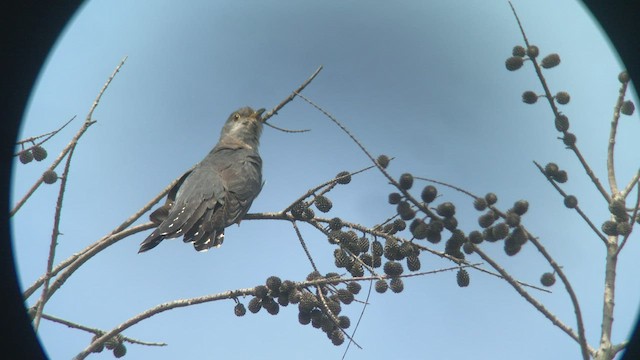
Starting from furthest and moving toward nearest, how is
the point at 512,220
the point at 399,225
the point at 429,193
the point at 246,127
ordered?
1. the point at 246,127
2. the point at 399,225
3. the point at 429,193
4. the point at 512,220

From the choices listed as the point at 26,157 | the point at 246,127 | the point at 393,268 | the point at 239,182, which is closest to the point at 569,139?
the point at 393,268

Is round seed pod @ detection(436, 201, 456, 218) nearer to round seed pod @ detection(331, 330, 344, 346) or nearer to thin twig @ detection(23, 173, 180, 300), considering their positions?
round seed pod @ detection(331, 330, 344, 346)

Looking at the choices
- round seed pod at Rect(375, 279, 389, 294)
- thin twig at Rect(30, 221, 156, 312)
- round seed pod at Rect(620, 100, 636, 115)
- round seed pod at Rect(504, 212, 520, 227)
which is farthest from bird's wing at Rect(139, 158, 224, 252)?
round seed pod at Rect(620, 100, 636, 115)

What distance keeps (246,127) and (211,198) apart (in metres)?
2.27

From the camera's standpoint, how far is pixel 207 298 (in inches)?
129

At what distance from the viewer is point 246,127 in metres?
7.24

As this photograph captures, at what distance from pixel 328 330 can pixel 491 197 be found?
4.05 feet

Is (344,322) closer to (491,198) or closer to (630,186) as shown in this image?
(491,198)

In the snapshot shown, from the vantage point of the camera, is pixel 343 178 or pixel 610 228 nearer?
pixel 610 228

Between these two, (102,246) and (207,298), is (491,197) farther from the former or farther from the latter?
(102,246)

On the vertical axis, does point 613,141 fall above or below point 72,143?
below

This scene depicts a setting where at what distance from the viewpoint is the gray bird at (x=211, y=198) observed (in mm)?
4426

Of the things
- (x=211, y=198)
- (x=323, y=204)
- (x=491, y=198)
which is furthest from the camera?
(x=211, y=198)

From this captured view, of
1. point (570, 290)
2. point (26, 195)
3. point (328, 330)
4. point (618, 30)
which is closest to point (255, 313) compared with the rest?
point (328, 330)
